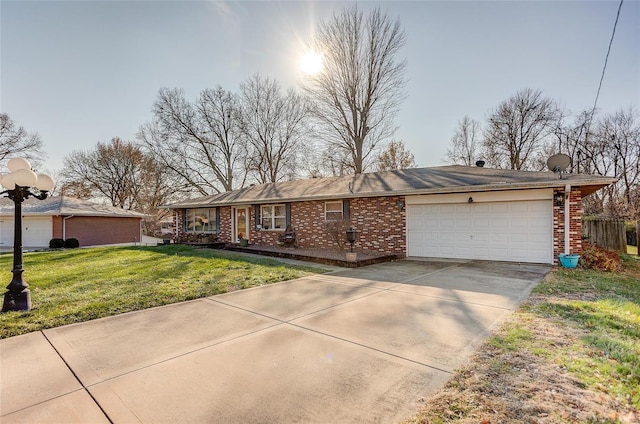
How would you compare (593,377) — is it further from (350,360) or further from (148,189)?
(148,189)

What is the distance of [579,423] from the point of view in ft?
7.07

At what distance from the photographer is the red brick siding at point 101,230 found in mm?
20438

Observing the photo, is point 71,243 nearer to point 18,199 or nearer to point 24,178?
point 18,199

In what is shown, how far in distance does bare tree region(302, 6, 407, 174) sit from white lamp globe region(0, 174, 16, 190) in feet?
60.5

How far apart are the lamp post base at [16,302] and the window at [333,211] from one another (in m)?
9.70

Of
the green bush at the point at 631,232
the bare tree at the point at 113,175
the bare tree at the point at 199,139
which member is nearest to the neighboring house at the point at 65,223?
the bare tree at the point at 199,139

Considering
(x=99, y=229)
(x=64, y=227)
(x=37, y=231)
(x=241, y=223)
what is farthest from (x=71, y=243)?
(x=241, y=223)

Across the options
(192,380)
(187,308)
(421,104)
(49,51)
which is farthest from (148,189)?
(192,380)

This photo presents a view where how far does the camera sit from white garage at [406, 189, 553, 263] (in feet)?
30.5

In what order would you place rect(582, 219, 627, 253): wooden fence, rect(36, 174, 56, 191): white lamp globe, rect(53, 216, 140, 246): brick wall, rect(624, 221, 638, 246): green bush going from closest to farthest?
rect(36, 174, 56, 191): white lamp globe < rect(582, 219, 627, 253): wooden fence < rect(624, 221, 638, 246): green bush < rect(53, 216, 140, 246): brick wall

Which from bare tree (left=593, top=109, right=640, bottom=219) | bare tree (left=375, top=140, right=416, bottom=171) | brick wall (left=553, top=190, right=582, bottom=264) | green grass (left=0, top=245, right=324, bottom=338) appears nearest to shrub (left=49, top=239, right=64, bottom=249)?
green grass (left=0, top=245, right=324, bottom=338)

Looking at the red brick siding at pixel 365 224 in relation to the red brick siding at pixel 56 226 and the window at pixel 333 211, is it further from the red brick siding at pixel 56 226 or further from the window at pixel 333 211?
the red brick siding at pixel 56 226

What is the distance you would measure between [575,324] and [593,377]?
5.60 ft

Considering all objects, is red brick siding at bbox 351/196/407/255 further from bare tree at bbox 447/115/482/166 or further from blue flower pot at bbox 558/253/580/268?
bare tree at bbox 447/115/482/166
